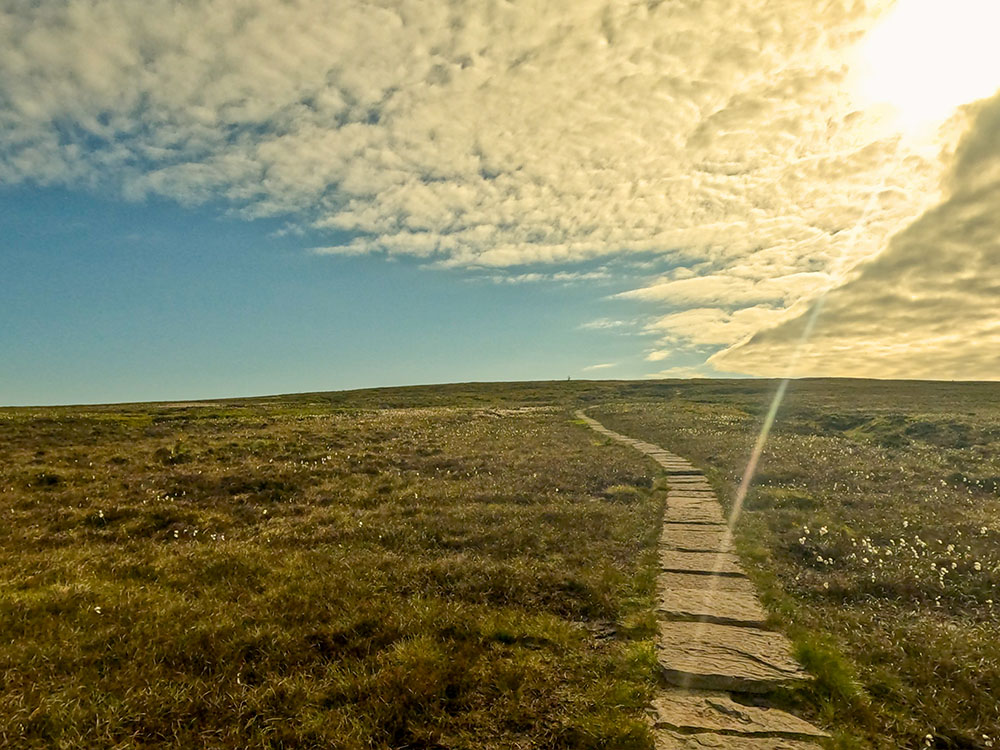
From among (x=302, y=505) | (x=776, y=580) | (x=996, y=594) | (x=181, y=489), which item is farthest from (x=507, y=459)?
(x=996, y=594)

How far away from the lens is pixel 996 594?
9258 millimetres

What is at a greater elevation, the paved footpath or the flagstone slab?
the flagstone slab

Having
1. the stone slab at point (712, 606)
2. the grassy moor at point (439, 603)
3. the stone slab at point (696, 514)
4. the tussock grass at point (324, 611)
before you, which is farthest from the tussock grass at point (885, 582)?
the tussock grass at point (324, 611)

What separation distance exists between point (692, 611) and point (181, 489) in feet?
50.8

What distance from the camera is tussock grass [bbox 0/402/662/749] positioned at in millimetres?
5746

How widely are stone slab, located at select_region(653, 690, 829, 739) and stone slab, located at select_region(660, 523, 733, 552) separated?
18.3 ft

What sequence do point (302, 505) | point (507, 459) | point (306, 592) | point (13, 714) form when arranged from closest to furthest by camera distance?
point (13, 714)
point (306, 592)
point (302, 505)
point (507, 459)

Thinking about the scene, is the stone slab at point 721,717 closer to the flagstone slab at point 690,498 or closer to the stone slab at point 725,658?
the stone slab at point 725,658

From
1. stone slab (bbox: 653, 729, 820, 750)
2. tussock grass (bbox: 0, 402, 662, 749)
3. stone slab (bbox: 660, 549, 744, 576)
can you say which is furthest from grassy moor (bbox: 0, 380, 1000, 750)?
stone slab (bbox: 660, 549, 744, 576)

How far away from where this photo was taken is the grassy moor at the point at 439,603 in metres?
5.84

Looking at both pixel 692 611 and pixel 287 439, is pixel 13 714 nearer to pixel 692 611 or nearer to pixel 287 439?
pixel 692 611

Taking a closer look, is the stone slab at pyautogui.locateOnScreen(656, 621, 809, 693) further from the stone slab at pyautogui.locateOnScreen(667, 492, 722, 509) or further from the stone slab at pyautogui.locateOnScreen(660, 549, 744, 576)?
the stone slab at pyautogui.locateOnScreen(667, 492, 722, 509)

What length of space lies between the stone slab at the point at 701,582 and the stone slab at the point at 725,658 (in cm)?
149

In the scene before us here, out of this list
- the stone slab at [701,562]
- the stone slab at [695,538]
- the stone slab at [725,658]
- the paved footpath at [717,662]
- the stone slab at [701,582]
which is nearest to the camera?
the paved footpath at [717,662]
